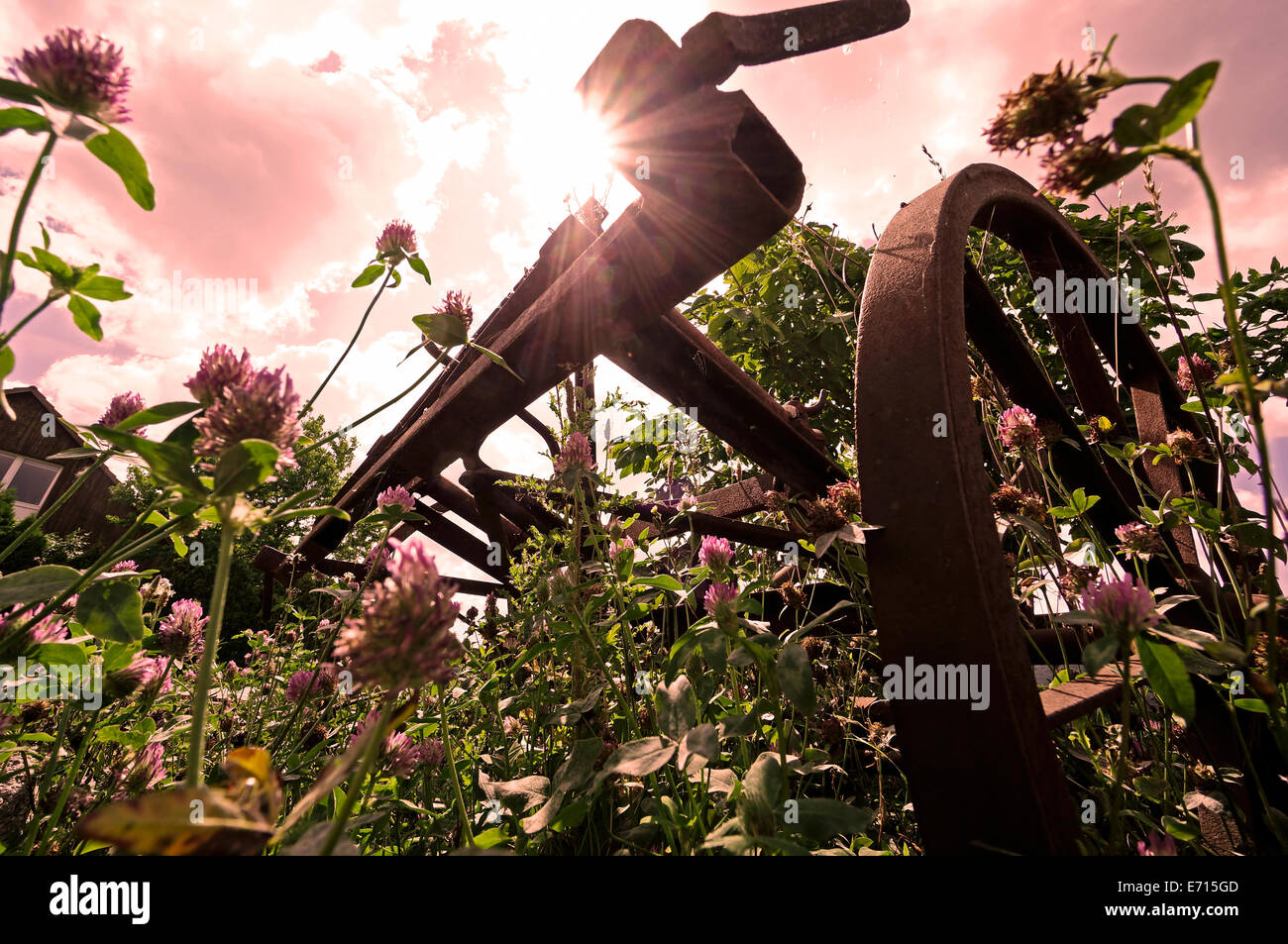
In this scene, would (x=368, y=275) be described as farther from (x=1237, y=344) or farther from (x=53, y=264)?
(x=1237, y=344)

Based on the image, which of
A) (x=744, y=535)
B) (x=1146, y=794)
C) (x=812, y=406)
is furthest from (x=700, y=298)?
(x=1146, y=794)

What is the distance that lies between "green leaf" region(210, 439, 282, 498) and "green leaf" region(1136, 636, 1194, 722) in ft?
3.44

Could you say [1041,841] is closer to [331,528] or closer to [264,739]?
[264,739]

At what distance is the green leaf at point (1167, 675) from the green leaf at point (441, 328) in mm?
1325

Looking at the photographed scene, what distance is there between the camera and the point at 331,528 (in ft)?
8.63

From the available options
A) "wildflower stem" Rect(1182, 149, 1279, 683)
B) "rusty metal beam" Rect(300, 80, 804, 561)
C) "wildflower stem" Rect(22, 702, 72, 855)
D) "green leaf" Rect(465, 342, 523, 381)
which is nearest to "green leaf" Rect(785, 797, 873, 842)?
"wildflower stem" Rect(1182, 149, 1279, 683)

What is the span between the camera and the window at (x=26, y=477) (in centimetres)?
1817

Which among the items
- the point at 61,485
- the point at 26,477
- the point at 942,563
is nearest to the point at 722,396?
the point at 942,563

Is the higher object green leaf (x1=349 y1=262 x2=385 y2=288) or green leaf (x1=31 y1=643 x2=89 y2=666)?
green leaf (x1=349 y1=262 x2=385 y2=288)

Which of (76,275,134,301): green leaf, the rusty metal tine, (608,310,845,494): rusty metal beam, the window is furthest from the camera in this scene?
the window

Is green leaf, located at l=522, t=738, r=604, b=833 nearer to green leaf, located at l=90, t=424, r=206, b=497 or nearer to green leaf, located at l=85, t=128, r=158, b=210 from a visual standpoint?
green leaf, located at l=90, t=424, r=206, b=497

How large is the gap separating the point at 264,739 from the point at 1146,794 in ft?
8.38

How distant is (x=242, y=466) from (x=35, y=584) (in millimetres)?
443

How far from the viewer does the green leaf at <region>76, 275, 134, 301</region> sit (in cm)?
87
